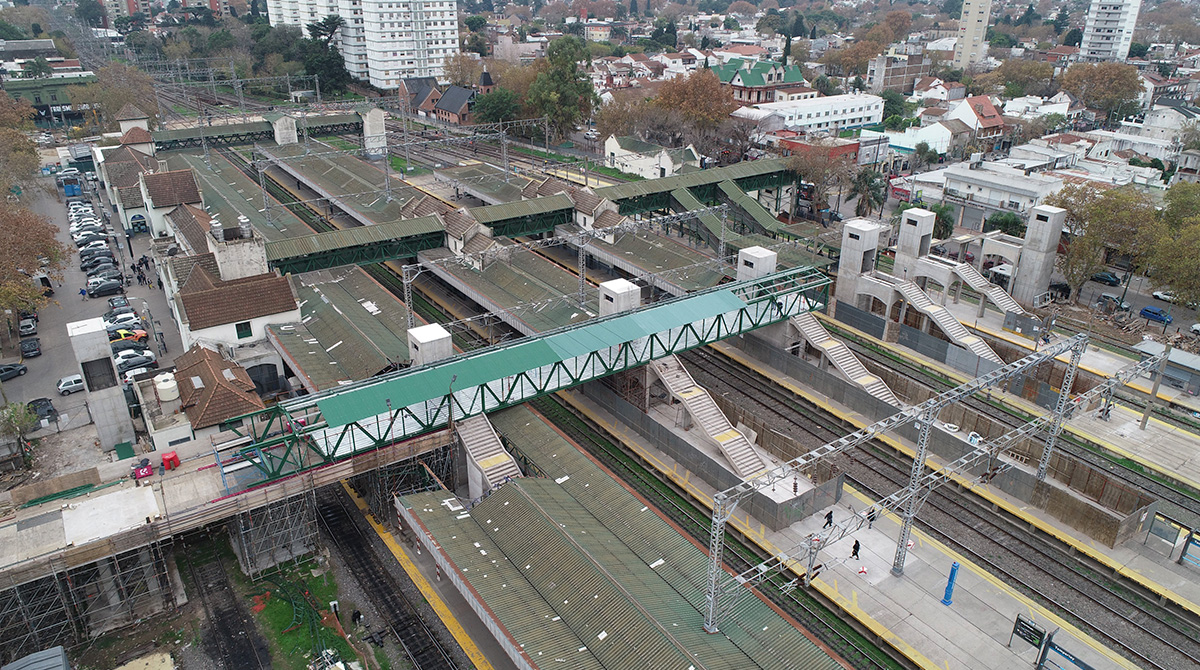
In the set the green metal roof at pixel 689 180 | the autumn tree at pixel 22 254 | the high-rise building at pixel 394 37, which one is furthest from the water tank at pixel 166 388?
the high-rise building at pixel 394 37

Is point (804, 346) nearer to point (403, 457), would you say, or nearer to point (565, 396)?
point (565, 396)

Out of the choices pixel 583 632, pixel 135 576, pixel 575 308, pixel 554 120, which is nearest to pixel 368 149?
pixel 554 120

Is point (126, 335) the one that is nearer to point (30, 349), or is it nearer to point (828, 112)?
point (30, 349)

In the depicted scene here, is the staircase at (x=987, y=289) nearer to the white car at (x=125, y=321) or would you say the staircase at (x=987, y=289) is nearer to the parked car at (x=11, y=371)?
the white car at (x=125, y=321)

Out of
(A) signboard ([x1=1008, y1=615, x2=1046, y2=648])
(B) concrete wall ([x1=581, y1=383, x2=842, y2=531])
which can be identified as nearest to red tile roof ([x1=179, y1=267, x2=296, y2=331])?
(B) concrete wall ([x1=581, y1=383, x2=842, y2=531])

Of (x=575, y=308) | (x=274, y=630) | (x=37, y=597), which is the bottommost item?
(x=274, y=630)

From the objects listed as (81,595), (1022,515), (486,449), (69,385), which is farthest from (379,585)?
(1022,515)
